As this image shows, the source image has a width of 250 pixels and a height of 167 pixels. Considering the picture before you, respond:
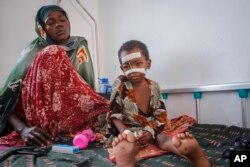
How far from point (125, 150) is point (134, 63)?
508 millimetres

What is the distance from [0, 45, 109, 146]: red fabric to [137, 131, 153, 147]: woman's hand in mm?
438

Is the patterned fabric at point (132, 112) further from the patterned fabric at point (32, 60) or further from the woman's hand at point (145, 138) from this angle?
the patterned fabric at point (32, 60)

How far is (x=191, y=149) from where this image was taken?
2.52ft

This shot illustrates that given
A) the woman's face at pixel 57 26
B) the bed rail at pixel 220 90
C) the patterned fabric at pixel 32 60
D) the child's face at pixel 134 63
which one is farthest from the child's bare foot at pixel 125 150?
the woman's face at pixel 57 26

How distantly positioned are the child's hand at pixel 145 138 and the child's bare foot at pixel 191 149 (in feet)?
0.72

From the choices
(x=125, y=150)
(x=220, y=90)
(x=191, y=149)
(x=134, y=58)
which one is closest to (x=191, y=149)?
(x=191, y=149)

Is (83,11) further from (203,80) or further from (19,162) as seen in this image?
(19,162)

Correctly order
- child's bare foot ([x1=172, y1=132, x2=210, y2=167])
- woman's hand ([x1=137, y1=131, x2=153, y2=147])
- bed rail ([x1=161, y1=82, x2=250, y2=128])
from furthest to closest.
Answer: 1. bed rail ([x1=161, y1=82, x2=250, y2=128])
2. woman's hand ([x1=137, y1=131, x2=153, y2=147])
3. child's bare foot ([x1=172, y1=132, x2=210, y2=167])

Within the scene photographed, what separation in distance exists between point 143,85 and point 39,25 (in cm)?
94

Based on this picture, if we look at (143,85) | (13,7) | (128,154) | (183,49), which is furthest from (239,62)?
(13,7)

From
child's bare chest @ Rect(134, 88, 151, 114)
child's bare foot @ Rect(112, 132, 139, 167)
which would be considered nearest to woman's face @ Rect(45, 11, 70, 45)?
child's bare chest @ Rect(134, 88, 151, 114)

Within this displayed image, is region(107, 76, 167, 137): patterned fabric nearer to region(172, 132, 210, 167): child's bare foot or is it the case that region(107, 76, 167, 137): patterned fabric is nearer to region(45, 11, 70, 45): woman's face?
region(172, 132, 210, 167): child's bare foot

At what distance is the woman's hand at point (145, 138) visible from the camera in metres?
0.99

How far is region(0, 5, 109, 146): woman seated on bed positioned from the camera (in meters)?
1.21
